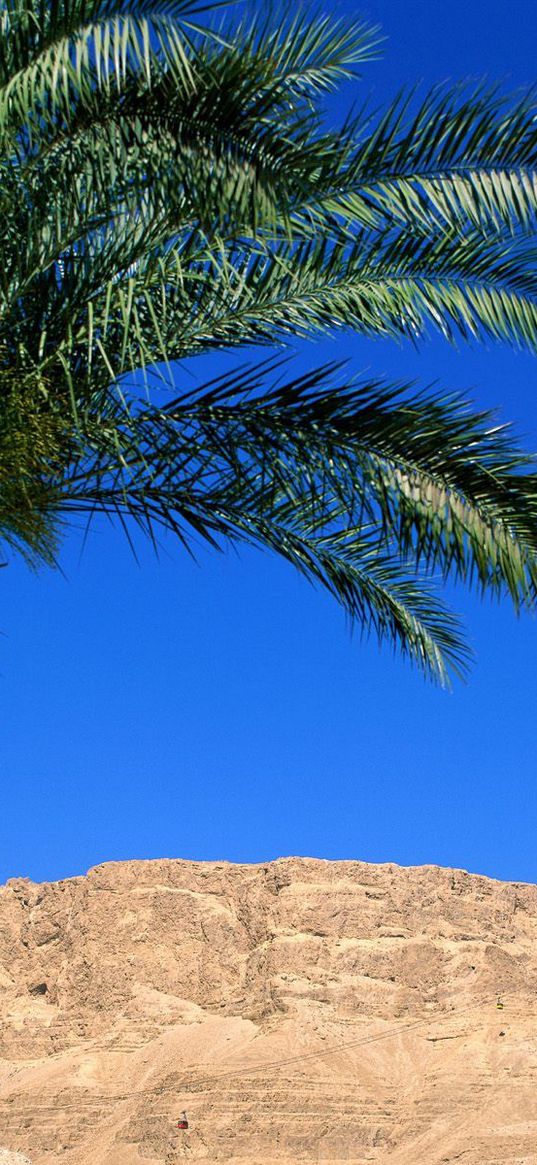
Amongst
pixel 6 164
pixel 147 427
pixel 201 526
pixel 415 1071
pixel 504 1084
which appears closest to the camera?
pixel 6 164

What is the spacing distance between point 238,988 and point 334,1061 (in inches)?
456

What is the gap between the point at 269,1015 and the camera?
73.6 meters

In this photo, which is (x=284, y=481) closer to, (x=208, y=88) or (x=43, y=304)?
(x=43, y=304)

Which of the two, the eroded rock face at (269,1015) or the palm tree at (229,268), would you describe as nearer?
the palm tree at (229,268)

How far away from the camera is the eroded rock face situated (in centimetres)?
6228

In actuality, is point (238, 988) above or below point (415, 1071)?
above

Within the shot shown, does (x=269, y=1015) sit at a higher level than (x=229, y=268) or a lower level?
higher

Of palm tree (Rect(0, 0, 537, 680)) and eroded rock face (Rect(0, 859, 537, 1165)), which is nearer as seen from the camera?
palm tree (Rect(0, 0, 537, 680))

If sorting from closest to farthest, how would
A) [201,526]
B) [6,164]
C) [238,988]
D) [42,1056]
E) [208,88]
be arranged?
[208,88], [6,164], [201,526], [42,1056], [238,988]

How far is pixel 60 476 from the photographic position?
24.3 ft

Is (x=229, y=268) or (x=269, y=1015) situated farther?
(x=269, y=1015)

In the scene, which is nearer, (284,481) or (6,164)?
(6,164)

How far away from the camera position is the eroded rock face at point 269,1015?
2452 inches

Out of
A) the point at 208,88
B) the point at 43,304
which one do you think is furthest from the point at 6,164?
the point at 208,88
